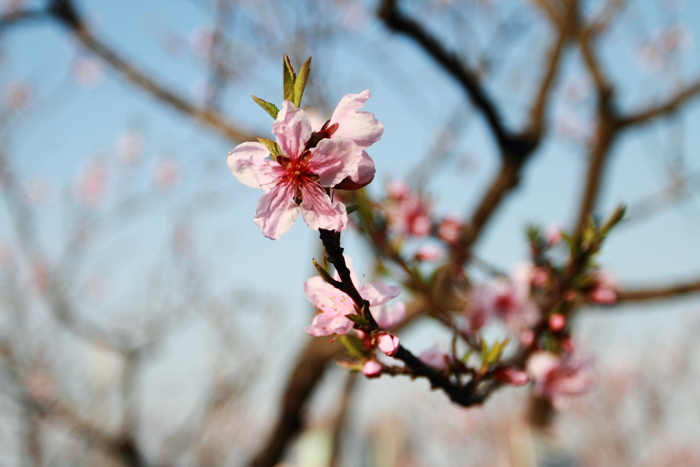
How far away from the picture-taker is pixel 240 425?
1187 cm

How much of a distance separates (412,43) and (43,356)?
25.2 ft

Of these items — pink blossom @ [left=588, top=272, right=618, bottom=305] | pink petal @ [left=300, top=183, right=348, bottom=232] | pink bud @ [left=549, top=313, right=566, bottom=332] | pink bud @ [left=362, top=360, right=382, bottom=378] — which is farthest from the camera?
pink blossom @ [left=588, top=272, right=618, bottom=305]

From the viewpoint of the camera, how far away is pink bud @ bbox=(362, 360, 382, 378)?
2.74 ft

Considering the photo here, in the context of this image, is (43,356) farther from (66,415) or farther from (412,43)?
(412,43)

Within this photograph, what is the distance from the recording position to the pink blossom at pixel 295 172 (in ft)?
2.14

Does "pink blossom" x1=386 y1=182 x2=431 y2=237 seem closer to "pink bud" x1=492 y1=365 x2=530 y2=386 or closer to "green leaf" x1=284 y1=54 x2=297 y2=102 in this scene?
"pink bud" x1=492 y1=365 x2=530 y2=386

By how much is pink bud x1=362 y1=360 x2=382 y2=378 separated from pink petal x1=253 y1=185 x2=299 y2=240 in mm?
320

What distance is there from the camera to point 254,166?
745mm

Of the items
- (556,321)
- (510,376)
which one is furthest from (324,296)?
(556,321)

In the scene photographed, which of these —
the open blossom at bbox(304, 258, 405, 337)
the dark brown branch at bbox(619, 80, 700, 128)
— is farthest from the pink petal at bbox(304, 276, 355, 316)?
the dark brown branch at bbox(619, 80, 700, 128)

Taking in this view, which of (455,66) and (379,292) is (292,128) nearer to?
(379,292)

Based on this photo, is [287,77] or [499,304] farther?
[499,304]

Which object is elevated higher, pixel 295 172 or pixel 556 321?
pixel 295 172

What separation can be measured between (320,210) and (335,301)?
0.68 feet
